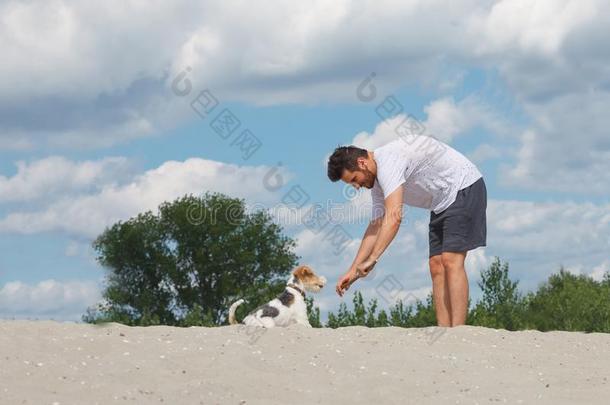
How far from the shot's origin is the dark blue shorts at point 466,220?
30.9 ft

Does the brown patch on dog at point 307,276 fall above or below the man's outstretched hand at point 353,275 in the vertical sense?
above

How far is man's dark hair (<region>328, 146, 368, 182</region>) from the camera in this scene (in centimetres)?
890

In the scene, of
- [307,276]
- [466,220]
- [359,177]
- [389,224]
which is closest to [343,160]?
[359,177]

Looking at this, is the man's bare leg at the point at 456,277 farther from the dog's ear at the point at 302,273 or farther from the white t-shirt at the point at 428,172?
the dog's ear at the point at 302,273

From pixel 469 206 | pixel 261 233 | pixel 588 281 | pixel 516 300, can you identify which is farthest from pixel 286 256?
pixel 469 206

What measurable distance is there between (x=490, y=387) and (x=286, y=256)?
972 inches

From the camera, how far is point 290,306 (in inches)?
411

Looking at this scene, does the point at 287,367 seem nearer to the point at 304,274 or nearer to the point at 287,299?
the point at 287,299

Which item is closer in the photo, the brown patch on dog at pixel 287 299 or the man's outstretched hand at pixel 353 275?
the man's outstretched hand at pixel 353 275

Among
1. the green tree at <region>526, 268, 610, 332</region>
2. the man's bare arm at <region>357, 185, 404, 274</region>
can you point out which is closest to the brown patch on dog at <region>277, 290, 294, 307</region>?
the man's bare arm at <region>357, 185, 404, 274</region>

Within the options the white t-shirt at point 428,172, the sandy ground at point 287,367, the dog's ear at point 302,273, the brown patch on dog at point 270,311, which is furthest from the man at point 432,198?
the brown patch on dog at point 270,311

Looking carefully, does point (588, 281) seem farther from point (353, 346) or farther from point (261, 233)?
point (353, 346)

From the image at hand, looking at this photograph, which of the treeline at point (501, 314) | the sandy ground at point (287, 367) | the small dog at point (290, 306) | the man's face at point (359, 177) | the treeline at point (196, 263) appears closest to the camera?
the sandy ground at point (287, 367)

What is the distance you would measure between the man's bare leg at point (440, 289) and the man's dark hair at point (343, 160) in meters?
1.64
